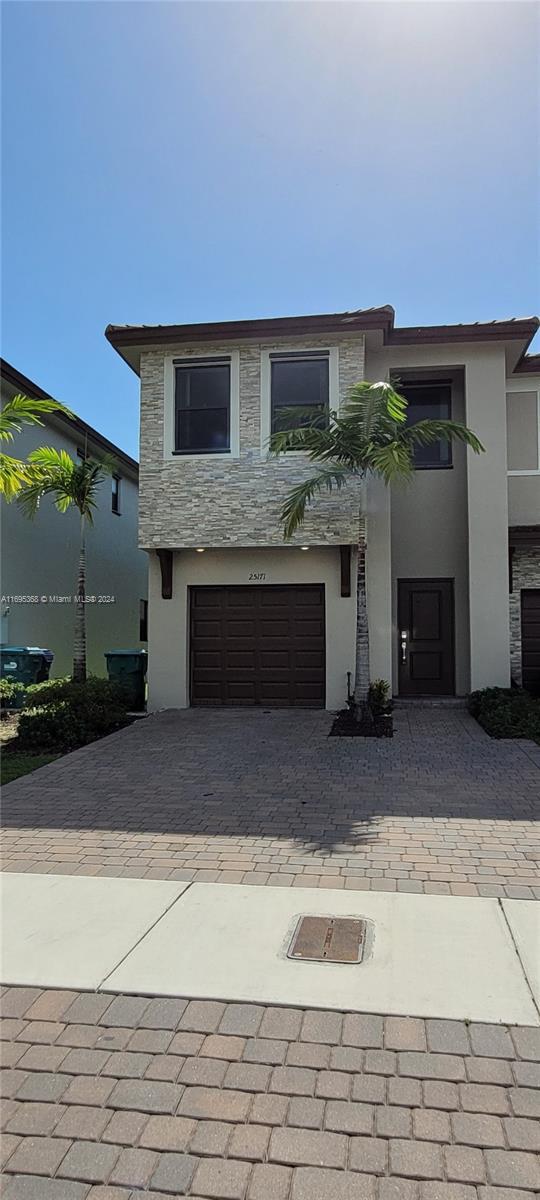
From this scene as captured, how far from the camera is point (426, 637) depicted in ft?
45.4

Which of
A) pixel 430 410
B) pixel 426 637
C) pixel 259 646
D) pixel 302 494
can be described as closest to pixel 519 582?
pixel 426 637

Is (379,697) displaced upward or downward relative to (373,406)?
downward

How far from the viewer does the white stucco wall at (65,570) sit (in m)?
15.2

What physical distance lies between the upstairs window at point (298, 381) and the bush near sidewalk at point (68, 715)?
5.42 metres

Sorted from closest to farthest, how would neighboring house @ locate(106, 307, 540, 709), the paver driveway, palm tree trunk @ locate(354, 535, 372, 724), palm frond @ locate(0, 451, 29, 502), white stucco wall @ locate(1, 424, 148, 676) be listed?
1. the paver driveway
2. palm frond @ locate(0, 451, 29, 502)
3. palm tree trunk @ locate(354, 535, 372, 724)
4. neighboring house @ locate(106, 307, 540, 709)
5. white stucco wall @ locate(1, 424, 148, 676)

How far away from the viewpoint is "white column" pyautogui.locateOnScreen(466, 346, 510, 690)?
12625 millimetres

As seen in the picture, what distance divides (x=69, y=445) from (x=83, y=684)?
27.3ft

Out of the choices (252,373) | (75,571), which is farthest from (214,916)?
(75,571)

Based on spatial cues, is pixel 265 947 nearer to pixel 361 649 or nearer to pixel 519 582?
pixel 361 649

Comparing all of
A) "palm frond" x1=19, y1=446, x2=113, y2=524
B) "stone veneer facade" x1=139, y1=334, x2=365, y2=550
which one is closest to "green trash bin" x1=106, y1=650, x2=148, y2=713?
"stone veneer facade" x1=139, y1=334, x2=365, y2=550

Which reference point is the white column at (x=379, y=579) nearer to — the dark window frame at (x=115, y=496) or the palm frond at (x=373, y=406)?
the palm frond at (x=373, y=406)

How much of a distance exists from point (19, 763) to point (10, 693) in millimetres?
4914

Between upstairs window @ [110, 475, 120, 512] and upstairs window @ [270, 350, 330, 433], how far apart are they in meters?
9.02

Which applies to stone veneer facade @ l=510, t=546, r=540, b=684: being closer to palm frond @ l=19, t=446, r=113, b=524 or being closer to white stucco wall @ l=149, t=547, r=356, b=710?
white stucco wall @ l=149, t=547, r=356, b=710
